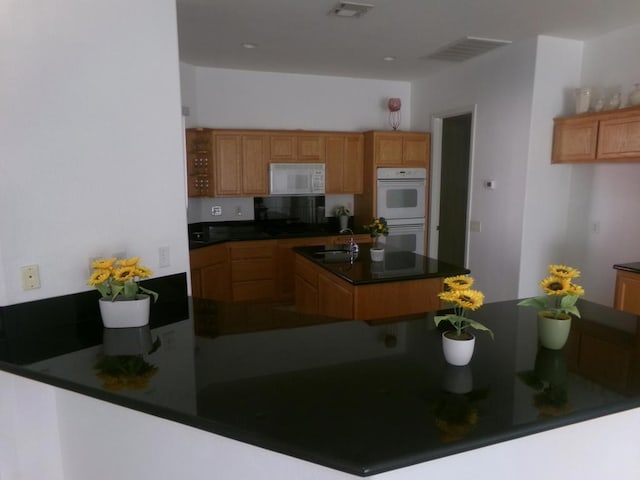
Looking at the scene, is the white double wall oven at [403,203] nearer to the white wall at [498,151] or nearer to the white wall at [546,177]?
the white wall at [498,151]

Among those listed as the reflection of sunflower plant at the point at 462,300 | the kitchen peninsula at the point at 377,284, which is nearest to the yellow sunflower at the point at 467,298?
the reflection of sunflower plant at the point at 462,300

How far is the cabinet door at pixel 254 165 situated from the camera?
4789 millimetres

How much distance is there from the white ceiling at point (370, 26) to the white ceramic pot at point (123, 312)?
218 cm

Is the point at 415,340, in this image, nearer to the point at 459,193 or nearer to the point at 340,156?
the point at 340,156

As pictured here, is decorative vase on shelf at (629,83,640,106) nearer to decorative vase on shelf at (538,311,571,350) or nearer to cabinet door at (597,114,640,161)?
cabinet door at (597,114,640,161)

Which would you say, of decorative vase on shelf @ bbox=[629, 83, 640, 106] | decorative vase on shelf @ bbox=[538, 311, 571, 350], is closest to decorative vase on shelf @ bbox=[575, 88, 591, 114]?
decorative vase on shelf @ bbox=[629, 83, 640, 106]

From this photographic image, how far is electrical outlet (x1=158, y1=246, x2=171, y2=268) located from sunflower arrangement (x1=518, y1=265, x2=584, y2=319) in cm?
166

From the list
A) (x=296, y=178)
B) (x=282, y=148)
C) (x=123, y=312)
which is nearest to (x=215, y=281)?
(x=296, y=178)

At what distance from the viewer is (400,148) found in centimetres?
512

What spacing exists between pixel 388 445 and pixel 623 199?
3595 mm

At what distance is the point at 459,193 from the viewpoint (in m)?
5.46

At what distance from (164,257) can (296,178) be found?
2.92m

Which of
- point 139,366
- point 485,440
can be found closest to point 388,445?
point 485,440

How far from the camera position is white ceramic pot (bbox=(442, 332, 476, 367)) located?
4.38ft
